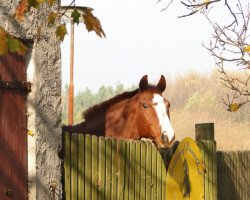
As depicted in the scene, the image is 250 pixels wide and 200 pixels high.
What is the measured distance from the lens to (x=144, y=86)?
29.5 feet

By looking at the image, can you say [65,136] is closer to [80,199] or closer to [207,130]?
[80,199]

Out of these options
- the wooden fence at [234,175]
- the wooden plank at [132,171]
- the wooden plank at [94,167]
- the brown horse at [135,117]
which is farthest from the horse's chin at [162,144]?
the wooden fence at [234,175]

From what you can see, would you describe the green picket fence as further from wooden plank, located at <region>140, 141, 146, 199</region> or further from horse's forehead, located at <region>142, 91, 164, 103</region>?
horse's forehead, located at <region>142, 91, 164, 103</region>

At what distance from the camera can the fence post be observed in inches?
364

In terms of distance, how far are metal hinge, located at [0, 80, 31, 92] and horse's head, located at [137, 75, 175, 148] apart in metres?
2.47

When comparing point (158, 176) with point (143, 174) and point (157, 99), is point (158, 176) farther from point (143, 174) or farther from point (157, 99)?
point (157, 99)

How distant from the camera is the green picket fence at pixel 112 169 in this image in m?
6.95

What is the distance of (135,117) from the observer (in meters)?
8.98

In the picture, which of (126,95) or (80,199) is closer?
(80,199)

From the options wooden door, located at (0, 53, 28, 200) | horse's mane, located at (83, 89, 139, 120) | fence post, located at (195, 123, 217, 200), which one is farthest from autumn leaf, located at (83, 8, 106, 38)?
fence post, located at (195, 123, 217, 200)

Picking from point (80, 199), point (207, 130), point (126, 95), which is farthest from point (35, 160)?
point (207, 130)

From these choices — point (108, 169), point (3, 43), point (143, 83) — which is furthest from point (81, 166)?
point (3, 43)

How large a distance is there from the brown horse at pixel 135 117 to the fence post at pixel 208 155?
0.87 meters

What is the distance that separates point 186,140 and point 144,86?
990 millimetres
